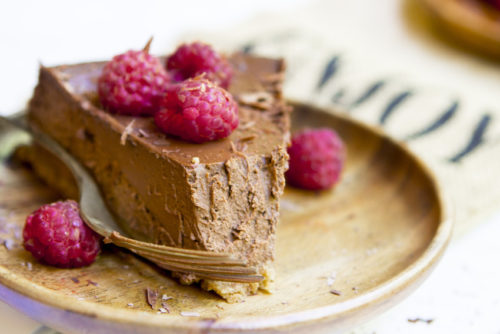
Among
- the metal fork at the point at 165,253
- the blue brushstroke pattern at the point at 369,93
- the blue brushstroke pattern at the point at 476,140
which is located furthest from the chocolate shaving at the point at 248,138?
the blue brushstroke pattern at the point at 369,93

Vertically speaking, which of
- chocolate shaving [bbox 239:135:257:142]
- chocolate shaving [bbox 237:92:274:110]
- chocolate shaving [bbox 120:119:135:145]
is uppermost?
chocolate shaving [bbox 237:92:274:110]

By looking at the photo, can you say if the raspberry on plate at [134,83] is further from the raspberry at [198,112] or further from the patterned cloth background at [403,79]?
the patterned cloth background at [403,79]

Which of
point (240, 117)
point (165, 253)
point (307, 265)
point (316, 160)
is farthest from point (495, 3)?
point (165, 253)

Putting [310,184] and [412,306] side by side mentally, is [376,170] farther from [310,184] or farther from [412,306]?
[412,306]

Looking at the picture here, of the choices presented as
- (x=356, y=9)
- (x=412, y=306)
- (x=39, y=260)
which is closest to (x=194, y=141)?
(x=39, y=260)

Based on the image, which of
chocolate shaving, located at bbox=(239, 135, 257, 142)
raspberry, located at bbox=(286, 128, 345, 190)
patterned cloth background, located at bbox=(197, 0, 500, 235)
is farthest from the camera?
patterned cloth background, located at bbox=(197, 0, 500, 235)

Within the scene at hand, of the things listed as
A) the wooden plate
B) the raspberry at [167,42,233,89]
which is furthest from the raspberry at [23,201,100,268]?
the wooden plate

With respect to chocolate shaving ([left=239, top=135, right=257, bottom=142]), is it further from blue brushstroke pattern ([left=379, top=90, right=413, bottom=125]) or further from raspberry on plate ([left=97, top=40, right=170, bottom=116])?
blue brushstroke pattern ([left=379, top=90, right=413, bottom=125])

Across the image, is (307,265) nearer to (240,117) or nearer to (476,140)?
(240,117)
